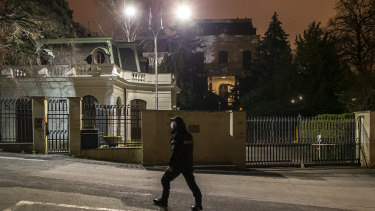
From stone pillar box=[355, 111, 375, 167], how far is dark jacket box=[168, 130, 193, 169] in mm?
10172

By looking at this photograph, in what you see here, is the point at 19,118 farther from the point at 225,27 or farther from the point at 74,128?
the point at 225,27

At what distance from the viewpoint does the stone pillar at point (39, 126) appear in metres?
12.9

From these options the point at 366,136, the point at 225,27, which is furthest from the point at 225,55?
the point at 366,136

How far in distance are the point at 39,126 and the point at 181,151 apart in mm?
8768

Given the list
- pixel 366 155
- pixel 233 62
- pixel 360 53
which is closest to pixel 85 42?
pixel 366 155

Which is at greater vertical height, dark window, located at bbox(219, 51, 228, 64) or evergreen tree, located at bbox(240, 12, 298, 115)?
dark window, located at bbox(219, 51, 228, 64)

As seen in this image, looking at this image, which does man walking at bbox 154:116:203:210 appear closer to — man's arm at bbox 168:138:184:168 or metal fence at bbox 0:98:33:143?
man's arm at bbox 168:138:184:168

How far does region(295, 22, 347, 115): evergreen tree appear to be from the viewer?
2597cm

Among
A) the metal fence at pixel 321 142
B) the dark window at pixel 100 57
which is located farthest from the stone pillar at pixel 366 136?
the dark window at pixel 100 57

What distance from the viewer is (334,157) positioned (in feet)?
47.5

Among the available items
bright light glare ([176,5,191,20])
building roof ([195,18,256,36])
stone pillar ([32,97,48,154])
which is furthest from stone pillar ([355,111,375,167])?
building roof ([195,18,256,36])

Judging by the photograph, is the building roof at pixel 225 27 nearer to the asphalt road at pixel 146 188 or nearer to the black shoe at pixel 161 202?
the asphalt road at pixel 146 188

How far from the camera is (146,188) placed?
28.1ft

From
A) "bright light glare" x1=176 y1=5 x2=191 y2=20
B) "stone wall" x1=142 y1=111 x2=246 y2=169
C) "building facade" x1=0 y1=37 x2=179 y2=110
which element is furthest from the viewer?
"building facade" x1=0 y1=37 x2=179 y2=110
